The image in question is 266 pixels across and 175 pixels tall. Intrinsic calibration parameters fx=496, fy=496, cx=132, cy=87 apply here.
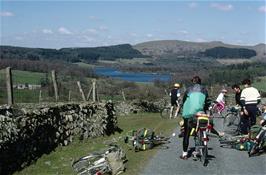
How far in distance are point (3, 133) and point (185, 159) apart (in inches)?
176

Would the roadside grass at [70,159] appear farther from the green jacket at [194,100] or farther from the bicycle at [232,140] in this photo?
the bicycle at [232,140]

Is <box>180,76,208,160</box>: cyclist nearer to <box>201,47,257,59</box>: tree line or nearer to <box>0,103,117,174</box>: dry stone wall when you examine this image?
<box>0,103,117,174</box>: dry stone wall

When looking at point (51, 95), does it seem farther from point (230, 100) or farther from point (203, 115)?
point (230, 100)

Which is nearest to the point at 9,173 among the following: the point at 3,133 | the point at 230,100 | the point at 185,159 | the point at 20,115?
the point at 3,133

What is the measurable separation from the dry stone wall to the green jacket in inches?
172

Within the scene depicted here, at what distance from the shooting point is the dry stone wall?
12235 mm

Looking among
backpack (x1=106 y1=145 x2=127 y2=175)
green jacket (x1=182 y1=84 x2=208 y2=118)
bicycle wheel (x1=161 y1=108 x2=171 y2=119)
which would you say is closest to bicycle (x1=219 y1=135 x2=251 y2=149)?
green jacket (x1=182 y1=84 x2=208 y2=118)

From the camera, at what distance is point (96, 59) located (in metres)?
165

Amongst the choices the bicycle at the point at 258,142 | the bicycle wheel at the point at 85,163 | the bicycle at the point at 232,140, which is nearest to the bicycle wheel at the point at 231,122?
the bicycle at the point at 232,140

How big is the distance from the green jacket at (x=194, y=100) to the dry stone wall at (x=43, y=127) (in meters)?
4.37

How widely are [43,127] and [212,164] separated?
5.55 metres

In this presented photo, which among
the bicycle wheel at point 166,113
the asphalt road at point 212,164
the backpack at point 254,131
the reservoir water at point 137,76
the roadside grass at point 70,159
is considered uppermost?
the backpack at point 254,131

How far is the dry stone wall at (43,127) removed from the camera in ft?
40.1

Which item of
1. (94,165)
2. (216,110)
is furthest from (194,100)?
(216,110)
